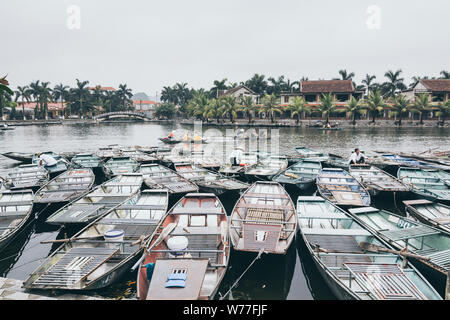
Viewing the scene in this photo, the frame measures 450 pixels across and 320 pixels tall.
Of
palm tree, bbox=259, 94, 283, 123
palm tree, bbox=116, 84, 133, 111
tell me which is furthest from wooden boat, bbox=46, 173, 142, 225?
palm tree, bbox=116, 84, 133, 111

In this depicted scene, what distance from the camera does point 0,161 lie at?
26078 millimetres

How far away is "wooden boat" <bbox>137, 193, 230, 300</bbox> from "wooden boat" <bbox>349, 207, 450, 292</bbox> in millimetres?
4686

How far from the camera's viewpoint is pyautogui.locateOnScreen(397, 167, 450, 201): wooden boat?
40.9ft

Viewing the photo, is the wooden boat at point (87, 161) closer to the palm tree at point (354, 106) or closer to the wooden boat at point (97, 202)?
the wooden boat at point (97, 202)

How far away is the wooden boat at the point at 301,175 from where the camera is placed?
14.3 m

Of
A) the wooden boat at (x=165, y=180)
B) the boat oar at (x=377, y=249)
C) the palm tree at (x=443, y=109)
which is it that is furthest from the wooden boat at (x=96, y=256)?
the palm tree at (x=443, y=109)

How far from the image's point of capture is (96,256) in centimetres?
743

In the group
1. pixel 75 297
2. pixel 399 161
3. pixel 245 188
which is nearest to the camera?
pixel 75 297

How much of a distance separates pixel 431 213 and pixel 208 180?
9.67m

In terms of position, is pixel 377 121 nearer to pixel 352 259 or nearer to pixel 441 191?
pixel 441 191

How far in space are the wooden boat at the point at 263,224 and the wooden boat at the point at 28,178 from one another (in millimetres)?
10804

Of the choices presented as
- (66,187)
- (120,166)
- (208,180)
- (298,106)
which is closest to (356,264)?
(208,180)

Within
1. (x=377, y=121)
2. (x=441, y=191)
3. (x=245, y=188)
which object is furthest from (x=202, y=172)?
(x=377, y=121)
